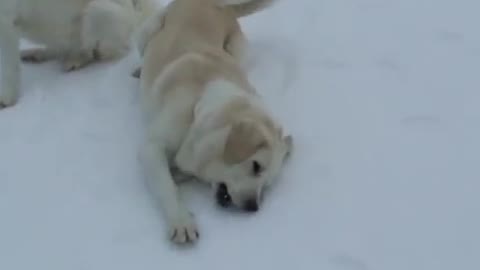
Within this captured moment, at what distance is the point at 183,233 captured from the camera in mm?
2410

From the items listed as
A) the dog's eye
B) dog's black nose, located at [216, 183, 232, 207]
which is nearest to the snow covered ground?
dog's black nose, located at [216, 183, 232, 207]

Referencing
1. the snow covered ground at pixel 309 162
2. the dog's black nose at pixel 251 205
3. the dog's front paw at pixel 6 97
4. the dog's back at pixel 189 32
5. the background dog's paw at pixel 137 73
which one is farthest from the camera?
the background dog's paw at pixel 137 73

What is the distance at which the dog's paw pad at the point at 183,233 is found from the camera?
2406 millimetres

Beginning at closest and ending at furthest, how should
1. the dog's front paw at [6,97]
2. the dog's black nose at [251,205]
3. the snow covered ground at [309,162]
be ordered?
the snow covered ground at [309,162], the dog's black nose at [251,205], the dog's front paw at [6,97]

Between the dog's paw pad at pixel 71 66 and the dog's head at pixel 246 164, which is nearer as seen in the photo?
the dog's head at pixel 246 164

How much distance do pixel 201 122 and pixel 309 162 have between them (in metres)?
0.40

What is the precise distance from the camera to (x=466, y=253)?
2.36m

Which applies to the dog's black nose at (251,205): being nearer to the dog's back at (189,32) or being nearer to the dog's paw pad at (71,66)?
the dog's back at (189,32)

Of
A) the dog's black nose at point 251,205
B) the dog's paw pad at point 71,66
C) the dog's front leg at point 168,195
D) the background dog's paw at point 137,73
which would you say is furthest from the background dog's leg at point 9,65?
the dog's black nose at point 251,205

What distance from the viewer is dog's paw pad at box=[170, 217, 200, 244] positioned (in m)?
2.41

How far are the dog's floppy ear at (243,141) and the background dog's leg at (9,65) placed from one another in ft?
3.58

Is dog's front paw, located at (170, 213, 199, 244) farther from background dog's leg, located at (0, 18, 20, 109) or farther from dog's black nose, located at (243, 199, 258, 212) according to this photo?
background dog's leg, located at (0, 18, 20, 109)

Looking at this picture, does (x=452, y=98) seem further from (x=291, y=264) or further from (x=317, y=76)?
(x=291, y=264)

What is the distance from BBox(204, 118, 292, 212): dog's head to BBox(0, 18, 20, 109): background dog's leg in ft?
3.27
